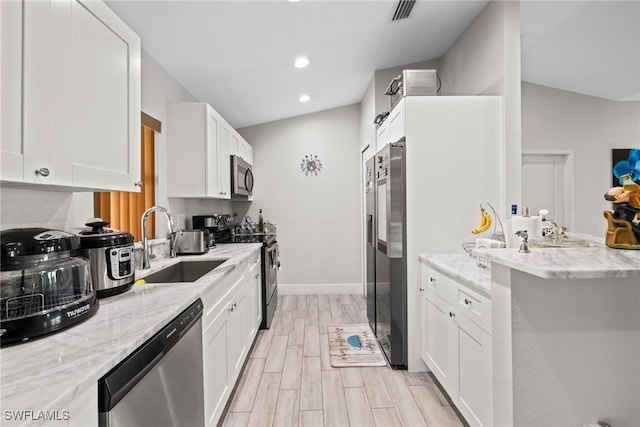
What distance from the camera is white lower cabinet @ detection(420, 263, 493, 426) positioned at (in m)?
1.67

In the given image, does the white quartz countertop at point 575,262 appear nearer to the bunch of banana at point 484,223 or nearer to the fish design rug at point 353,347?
the bunch of banana at point 484,223

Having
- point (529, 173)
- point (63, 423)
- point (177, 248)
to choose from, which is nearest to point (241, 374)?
point (177, 248)

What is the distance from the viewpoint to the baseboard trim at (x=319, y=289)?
513cm

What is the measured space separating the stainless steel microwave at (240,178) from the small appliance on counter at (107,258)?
91.1 inches

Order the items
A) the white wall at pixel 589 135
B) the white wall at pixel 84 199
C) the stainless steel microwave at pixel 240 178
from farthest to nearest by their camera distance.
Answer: the stainless steel microwave at pixel 240 178, the white wall at pixel 589 135, the white wall at pixel 84 199

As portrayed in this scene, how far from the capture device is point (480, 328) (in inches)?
67.2

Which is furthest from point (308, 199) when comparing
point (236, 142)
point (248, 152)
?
point (236, 142)

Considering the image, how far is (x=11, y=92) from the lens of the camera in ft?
3.12

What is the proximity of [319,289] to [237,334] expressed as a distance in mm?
2820

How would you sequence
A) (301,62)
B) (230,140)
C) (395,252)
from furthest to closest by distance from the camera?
(230,140) < (301,62) < (395,252)

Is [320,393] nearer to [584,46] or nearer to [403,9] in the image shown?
[584,46]

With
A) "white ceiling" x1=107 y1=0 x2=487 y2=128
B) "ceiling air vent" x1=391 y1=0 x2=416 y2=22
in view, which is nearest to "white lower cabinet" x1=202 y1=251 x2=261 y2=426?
"white ceiling" x1=107 y1=0 x2=487 y2=128

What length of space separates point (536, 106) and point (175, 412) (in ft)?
9.54

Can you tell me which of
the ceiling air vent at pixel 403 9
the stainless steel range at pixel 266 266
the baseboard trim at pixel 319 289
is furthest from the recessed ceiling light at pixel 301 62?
the baseboard trim at pixel 319 289
